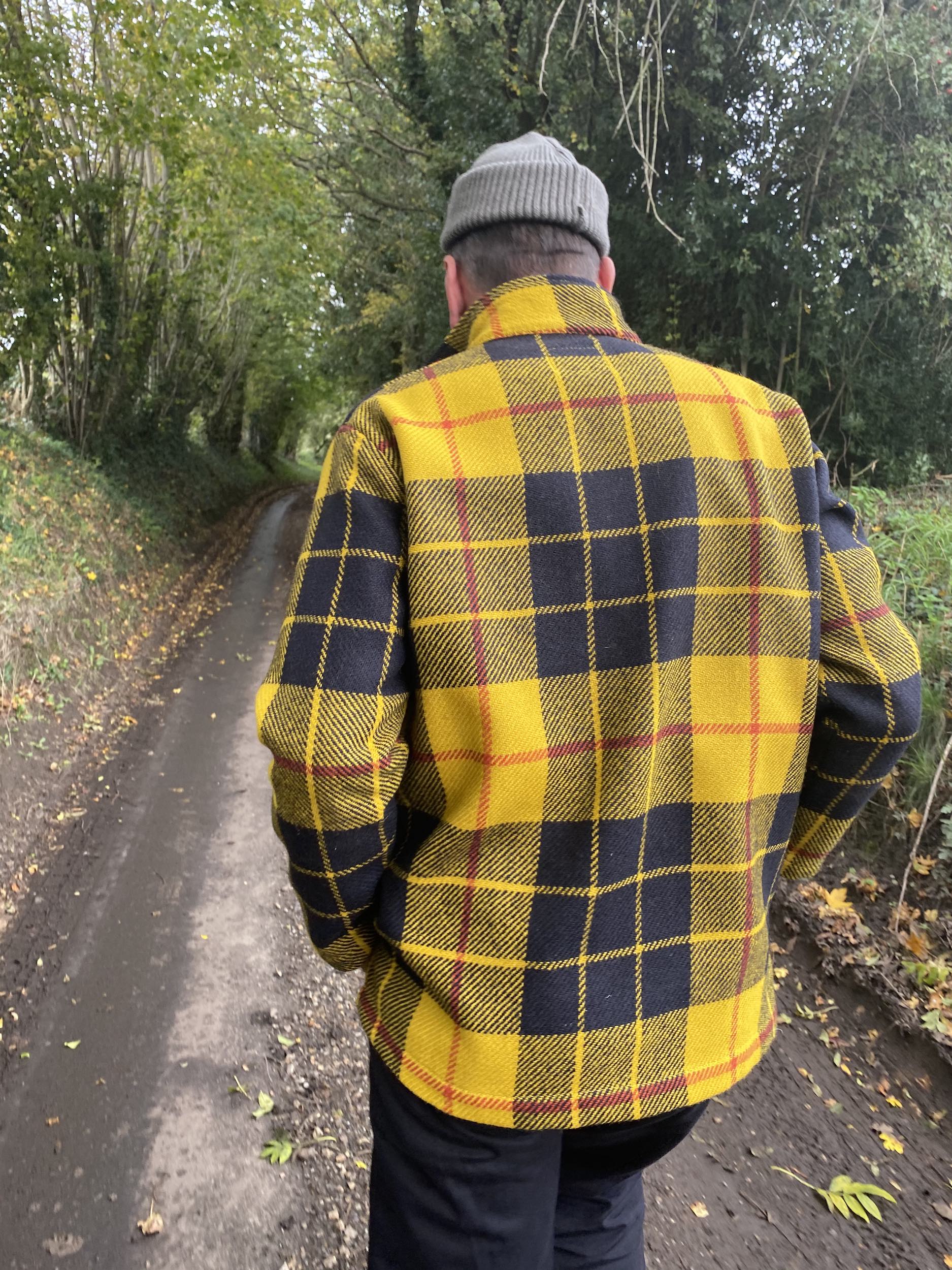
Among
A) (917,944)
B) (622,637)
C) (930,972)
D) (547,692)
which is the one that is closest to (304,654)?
(547,692)

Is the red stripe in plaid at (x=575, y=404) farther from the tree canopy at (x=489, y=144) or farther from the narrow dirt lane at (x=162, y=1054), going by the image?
the narrow dirt lane at (x=162, y=1054)

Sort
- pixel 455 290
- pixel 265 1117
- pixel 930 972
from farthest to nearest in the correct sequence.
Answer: pixel 930 972, pixel 265 1117, pixel 455 290

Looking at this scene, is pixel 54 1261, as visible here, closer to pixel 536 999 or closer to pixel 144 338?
pixel 536 999

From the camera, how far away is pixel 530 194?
51.5 inches

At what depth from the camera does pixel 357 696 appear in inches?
46.1

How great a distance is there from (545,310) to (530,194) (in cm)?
20

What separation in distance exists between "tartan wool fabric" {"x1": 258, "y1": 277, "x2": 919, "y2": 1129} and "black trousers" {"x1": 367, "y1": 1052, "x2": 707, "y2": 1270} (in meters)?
0.09

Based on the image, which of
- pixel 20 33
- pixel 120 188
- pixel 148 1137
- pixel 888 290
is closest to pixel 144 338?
pixel 120 188

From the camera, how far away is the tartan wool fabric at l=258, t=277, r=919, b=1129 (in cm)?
118

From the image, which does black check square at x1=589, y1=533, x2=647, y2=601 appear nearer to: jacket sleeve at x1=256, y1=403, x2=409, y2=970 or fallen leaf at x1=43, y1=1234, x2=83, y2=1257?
jacket sleeve at x1=256, y1=403, x2=409, y2=970

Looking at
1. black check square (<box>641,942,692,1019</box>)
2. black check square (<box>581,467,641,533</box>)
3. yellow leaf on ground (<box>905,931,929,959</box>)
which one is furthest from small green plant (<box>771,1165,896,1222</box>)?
black check square (<box>581,467,641,533</box>)

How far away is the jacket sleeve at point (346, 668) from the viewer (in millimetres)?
1171

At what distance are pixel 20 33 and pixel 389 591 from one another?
9491 millimetres

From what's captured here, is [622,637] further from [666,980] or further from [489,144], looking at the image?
[489,144]
